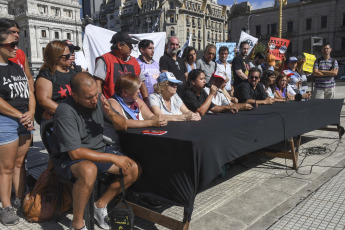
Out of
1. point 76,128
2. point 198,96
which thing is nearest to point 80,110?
point 76,128

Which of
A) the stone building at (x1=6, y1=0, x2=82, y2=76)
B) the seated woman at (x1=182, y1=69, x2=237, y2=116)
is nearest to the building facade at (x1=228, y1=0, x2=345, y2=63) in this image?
the seated woman at (x1=182, y1=69, x2=237, y2=116)

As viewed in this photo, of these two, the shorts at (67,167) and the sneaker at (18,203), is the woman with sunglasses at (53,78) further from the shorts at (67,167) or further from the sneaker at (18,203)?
the sneaker at (18,203)

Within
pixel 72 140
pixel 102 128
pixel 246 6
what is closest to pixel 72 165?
pixel 72 140

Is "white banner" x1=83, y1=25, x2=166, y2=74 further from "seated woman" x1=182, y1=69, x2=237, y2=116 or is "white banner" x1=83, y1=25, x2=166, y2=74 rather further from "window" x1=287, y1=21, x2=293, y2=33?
"window" x1=287, y1=21, x2=293, y2=33

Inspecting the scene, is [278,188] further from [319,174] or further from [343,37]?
[343,37]

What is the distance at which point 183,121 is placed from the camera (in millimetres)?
3109

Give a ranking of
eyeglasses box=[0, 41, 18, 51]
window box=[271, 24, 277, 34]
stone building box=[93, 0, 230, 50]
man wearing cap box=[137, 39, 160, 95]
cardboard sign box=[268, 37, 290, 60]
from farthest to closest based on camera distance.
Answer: stone building box=[93, 0, 230, 50], window box=[271, 24, 277, 34], cardboard sign box=[268, 37, 290, 60], man wearing cap box=[137, 39, 160, 95], eyeglasses box=[0, 41, 18, 51]

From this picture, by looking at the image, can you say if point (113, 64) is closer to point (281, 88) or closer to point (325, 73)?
point (281, 88)

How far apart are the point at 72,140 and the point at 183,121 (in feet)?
4.16

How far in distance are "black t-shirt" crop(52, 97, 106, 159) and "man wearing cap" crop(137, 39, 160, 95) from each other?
1826mm

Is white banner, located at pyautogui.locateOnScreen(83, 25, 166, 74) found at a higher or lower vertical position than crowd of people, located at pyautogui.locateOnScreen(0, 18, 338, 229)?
higher

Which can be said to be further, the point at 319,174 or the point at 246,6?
the point at 246,6

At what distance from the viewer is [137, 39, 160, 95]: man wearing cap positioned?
174 inches

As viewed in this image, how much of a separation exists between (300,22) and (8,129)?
150ft
